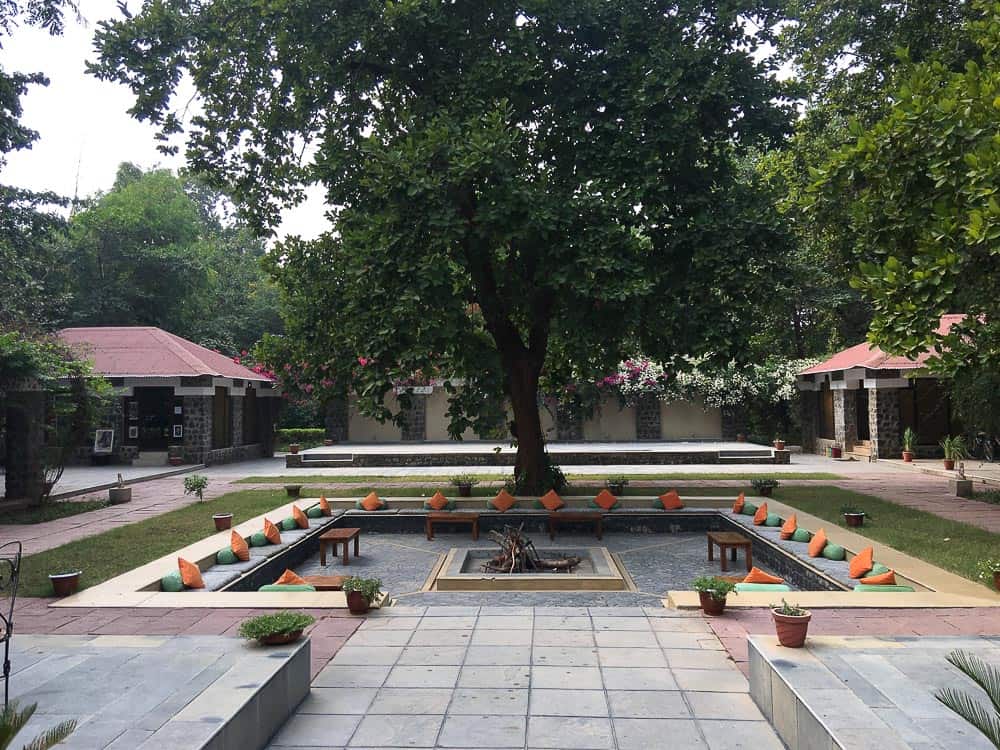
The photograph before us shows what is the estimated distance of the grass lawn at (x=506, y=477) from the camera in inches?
727

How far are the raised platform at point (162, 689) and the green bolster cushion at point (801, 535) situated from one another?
790 cm

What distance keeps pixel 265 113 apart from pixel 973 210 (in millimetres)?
12676

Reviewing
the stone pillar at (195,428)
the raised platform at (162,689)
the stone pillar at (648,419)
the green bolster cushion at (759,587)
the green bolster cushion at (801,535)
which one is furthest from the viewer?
the stone pillar at (648,419)

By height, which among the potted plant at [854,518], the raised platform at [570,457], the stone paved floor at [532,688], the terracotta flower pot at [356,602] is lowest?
the stone paved floor at [532,688]

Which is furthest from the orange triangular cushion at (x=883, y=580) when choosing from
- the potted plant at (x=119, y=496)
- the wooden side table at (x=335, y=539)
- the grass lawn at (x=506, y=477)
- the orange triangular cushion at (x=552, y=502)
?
the potted plant at (x=119, y=496)

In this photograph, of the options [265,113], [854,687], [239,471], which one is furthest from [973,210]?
[239,471]

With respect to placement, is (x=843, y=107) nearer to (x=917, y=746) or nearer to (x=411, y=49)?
(x=411, y=49)

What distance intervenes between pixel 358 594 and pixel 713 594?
3583mm

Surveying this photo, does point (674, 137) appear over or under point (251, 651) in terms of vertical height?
over

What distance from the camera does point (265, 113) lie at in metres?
14.4

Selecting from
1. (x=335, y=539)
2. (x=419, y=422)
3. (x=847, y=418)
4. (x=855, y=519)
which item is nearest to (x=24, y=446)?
(x=335, y=539)

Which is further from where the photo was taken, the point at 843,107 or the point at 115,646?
the point at 843,107

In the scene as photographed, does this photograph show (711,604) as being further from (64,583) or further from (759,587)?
(64,583)

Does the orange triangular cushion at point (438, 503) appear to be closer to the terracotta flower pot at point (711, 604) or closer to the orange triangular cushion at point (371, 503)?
the orange triangular cushion at point (371, 503)
